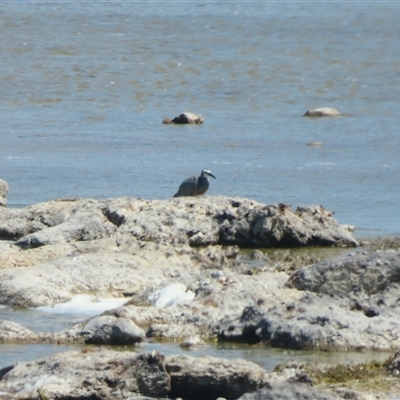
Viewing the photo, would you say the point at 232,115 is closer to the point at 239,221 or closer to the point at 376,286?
the point at 239,221

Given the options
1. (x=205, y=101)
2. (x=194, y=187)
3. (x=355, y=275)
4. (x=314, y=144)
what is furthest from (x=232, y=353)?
(x=205, y=101)

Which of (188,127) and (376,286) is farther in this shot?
(188,127)

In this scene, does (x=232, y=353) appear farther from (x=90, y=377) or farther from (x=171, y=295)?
(x=90, y=377)

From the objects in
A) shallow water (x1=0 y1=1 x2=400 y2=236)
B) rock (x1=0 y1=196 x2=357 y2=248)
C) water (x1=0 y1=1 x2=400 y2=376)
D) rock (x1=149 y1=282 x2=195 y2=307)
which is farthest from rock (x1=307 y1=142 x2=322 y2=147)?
rock (x1=149 y1=282 x2=195 y2=307)

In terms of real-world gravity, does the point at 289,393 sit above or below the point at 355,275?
below

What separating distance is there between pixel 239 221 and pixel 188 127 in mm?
17701

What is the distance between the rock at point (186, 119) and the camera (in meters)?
36.5

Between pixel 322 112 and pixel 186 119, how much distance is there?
4095 millimetres

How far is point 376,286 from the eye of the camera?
12.5 m

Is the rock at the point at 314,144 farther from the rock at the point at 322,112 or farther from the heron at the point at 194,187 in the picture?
the heron at the point at 194,187

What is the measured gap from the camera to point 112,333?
11078 millimetres

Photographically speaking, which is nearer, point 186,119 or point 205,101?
point 186,119

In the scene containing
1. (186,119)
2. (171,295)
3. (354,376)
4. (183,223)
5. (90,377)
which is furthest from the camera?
(186,119)

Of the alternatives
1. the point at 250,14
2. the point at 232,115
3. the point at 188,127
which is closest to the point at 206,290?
the point at 188,127
